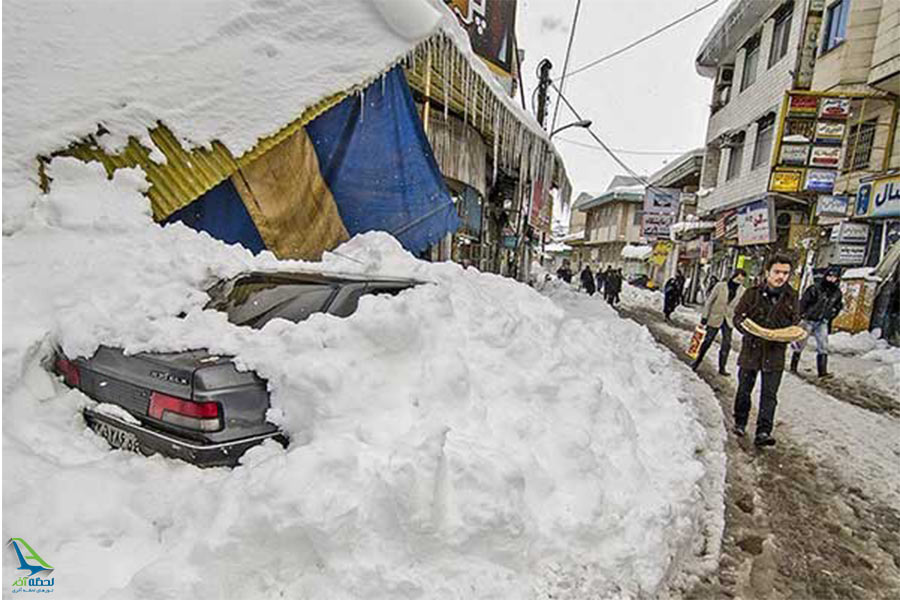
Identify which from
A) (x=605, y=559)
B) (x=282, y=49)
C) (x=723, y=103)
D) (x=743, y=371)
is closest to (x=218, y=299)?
(x=605, y=559)

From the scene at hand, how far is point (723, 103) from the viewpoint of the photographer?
66.9ft

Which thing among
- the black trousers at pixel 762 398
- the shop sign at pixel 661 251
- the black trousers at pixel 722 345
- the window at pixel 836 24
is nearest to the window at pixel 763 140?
the window at pixel 836 24

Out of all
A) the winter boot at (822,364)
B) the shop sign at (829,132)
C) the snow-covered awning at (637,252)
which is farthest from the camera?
the snow-covered awning at (637,252)

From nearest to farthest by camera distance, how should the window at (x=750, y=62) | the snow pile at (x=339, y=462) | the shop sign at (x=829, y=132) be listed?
the snow pile at (x=339, y=462) < the shop sign at (x=829, y=132) < the window at (x=750, y=62)

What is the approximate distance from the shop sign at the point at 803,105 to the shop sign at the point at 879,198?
2.11m

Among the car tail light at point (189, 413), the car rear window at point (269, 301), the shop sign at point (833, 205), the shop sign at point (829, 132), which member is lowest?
the car tail light at point (189, 413)

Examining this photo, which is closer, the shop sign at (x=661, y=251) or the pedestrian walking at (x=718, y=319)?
the pedestrian walking at (x=718, y=319)

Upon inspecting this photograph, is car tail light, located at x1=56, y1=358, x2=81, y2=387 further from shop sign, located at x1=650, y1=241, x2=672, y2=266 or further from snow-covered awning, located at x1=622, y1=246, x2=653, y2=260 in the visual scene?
snow-covered awning, located at x1=622, y1=246, x2=653, y2=260

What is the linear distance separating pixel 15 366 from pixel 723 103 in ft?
77.2

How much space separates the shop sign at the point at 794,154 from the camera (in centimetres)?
1236

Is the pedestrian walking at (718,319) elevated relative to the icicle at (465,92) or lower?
lower

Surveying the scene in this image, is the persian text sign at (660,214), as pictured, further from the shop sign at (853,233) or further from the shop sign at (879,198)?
the shop sign at (879,198)

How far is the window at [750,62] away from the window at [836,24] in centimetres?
466

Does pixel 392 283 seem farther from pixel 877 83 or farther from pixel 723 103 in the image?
pixel 723 103
